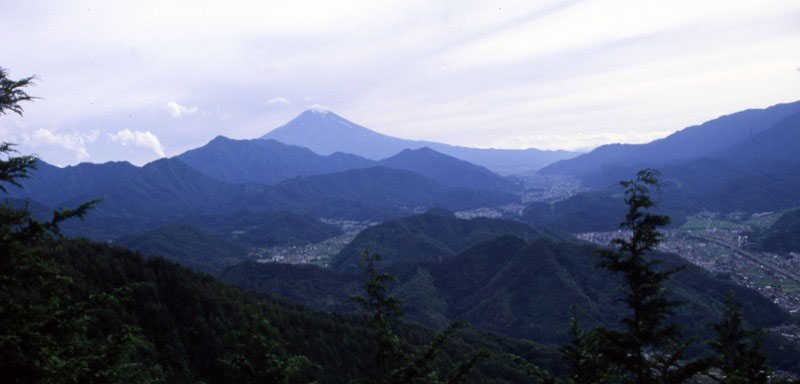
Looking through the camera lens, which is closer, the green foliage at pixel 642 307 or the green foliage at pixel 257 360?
the green foliage at pixel 257 360

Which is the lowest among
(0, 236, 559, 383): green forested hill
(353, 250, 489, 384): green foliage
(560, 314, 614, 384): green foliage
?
(0, 236, 559, 383): green forested hill

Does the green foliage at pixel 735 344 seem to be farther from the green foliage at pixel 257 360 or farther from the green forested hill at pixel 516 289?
the green forested hill at pixel 516 289

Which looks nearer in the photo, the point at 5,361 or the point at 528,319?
the point at 5,361

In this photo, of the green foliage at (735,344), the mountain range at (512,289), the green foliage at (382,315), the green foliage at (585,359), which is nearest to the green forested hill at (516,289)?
the mountain range at (512,289)

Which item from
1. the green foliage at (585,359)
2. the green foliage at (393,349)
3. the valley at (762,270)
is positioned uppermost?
the green foliage at (393,349)

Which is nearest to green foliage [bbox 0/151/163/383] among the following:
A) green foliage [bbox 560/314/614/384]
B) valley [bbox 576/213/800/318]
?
green foliage [bbox 560/314/614/384]

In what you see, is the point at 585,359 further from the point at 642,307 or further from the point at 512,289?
the point at 512,289

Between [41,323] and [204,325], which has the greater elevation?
[41,323]

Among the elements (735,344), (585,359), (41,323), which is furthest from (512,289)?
(41,323)

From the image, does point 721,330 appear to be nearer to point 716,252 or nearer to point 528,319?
point 528,319

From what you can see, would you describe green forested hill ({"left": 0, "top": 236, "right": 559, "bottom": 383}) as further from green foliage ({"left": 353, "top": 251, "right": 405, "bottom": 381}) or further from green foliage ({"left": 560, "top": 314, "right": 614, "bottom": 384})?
green foliage ({"left": 353, "top": 251, "right": 405, "bottom": 381})

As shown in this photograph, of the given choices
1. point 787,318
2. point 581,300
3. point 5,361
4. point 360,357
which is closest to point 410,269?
point 581,300
